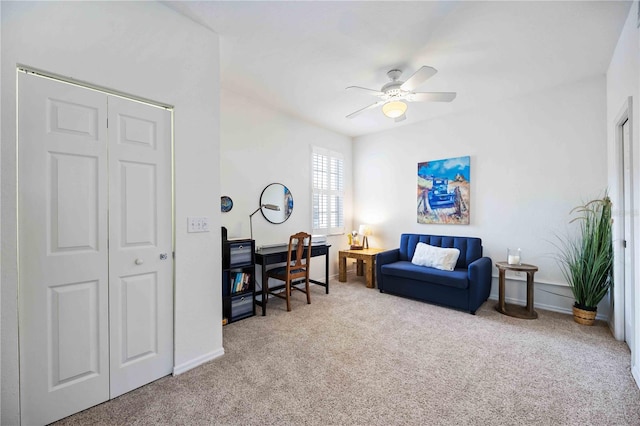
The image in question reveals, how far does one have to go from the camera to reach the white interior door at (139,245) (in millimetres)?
1819

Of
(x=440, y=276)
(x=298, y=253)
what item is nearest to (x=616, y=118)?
(x=440, y=276)

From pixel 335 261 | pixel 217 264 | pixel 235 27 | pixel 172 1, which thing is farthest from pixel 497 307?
pixel 172 1

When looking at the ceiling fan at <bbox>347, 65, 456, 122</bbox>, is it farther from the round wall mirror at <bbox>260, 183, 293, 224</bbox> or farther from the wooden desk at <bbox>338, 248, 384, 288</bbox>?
the wooden desk at <bbox>338, 248, 384, 288</bbox>

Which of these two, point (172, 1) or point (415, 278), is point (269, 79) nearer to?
point (172, 1)

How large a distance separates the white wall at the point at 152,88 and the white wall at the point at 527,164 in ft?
11.2

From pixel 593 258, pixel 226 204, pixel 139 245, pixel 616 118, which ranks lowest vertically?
pixel 593 258

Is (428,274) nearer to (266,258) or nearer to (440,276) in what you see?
(440,276)

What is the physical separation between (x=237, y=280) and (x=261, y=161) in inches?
65.9

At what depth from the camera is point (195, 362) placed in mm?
2164

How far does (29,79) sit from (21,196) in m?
0.64

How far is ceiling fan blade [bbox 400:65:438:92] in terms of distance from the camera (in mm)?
2262

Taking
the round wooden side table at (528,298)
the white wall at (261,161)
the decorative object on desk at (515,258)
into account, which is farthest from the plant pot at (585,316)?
the white wall at (261,161)

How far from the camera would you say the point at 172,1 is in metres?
1.96

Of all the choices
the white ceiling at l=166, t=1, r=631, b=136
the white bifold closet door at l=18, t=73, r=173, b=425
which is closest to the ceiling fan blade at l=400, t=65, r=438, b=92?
the white ceiling at l=166, t=1, r=631, b=136
